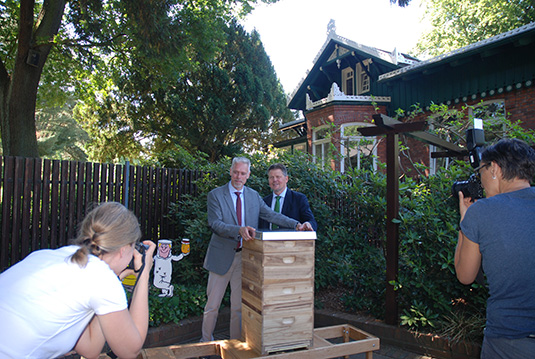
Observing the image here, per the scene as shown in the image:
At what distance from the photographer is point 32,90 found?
9.14 meters

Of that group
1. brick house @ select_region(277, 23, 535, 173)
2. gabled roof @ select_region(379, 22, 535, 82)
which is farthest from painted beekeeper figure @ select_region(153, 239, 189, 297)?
gabled roof @ select_region(379, 22, 535, 82)

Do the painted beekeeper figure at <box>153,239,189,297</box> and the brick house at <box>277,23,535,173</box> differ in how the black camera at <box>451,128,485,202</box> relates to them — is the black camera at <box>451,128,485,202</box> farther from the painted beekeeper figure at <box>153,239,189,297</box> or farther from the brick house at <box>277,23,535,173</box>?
the brick house at <box>277,23,535,173</box>

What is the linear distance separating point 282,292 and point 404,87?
12.4 m

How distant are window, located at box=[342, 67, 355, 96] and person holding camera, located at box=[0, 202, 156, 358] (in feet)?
50.3

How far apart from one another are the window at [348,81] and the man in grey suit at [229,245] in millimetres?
13201

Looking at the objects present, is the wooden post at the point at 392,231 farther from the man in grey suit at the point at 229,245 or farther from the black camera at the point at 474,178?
the black camera at the point at 474,178

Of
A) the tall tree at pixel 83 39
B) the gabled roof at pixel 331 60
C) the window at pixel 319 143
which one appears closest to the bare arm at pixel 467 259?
the tall tree at pixel 83 39

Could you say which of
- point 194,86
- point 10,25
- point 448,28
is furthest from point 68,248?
point 448,28

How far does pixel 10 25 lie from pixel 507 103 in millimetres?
14531

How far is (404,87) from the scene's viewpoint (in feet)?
A: 44.3

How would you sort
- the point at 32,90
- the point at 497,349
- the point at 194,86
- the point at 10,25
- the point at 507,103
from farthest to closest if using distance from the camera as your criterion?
1. the point at 194,86
2. the point at 10,25
3. the point at 507,103
4. the point at 32,90
5. the point at 497,349

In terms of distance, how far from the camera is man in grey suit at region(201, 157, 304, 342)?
3869 mm

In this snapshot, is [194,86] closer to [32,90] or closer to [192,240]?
[32,90]

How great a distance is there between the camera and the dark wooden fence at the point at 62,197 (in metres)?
5.25
